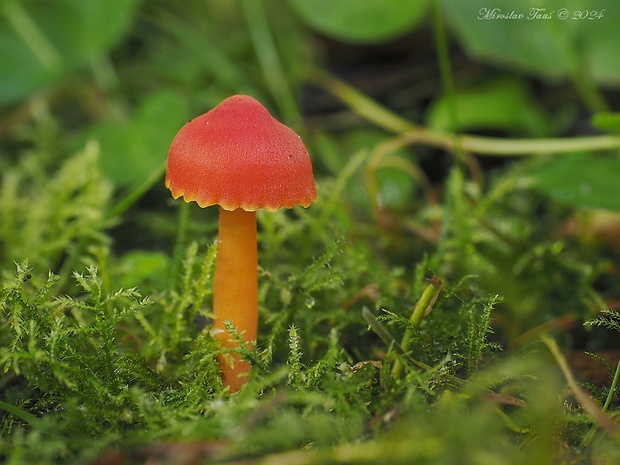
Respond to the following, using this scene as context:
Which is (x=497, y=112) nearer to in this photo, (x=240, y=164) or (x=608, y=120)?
(x=608, y=120)

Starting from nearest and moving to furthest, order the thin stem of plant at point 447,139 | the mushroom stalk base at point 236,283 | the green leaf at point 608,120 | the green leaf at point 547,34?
1. the mushroom stalk base at point 236,283
2. the green leaf at point 608,120
3. the thin stem of plant at point 447,139
4. the green leaf at point 547,34

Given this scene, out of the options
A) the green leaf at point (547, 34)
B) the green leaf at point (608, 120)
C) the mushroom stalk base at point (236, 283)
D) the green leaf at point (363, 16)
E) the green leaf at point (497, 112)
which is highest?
the green leaf at point (363, 16)

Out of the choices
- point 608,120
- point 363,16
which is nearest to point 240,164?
point 608,120

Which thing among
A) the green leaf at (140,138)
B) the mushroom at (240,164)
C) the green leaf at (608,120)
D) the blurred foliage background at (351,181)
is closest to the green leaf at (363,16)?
the blurred foliage background at (351,181)

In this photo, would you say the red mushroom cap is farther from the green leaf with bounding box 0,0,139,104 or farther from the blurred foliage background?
the green leaf with bounding box 0,0,139,104

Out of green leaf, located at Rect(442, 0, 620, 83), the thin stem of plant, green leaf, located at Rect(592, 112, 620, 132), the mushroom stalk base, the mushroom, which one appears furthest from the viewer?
green leaf, located at Rect(442, 0, 620, 83)

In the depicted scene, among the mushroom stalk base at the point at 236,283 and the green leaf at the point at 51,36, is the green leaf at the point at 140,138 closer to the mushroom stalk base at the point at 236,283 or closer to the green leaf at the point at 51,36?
the green leaf at the point at 51,36

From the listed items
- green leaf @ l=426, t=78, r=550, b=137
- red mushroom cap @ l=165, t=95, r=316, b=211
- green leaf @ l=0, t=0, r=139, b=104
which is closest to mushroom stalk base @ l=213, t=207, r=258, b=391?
red mushroom cap @ l=165, t=95, r=316, b=211

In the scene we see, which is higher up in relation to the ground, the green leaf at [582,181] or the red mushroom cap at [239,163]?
the red mushroom cap at [239,163]

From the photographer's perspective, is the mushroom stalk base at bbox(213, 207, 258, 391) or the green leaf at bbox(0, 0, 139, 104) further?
the green leaf at bbox(0, 0, 139, 104)
